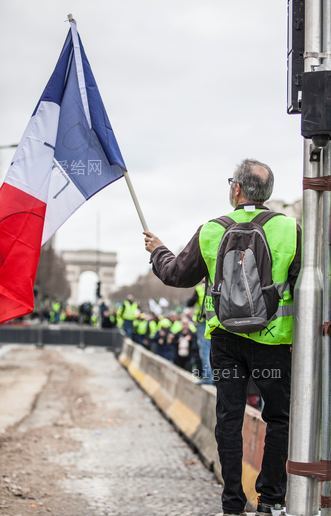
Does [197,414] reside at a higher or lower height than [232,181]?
lower

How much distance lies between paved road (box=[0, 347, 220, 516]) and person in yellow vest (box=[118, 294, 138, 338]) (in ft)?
67.1

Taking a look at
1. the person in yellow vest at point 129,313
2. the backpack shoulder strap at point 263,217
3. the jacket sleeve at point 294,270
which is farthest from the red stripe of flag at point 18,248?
the person in yellow vest at point 129,313

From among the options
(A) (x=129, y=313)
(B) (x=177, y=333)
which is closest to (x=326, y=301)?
(B) (x=177, y=333)

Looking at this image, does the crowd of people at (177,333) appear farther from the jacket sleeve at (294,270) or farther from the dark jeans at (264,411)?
the jacket sleeve at (294,270)

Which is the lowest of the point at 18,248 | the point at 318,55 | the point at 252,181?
the point at 18,248

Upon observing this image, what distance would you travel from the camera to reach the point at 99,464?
416 inches

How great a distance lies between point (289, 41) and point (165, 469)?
6.47 meters

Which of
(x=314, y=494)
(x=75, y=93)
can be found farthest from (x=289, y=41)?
(x=314, y=494)

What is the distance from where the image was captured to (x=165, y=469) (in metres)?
10.4

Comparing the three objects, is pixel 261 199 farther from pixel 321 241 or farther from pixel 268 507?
pixel 268 507

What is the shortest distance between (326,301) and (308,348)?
9.6 inches

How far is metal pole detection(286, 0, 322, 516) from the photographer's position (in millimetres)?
4574

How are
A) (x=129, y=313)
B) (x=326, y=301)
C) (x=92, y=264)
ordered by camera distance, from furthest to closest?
(x=92, y=264) → (x=129, y=313) → (x=326, y=301)

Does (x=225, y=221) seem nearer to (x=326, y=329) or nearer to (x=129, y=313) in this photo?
(x=326, y=329)
